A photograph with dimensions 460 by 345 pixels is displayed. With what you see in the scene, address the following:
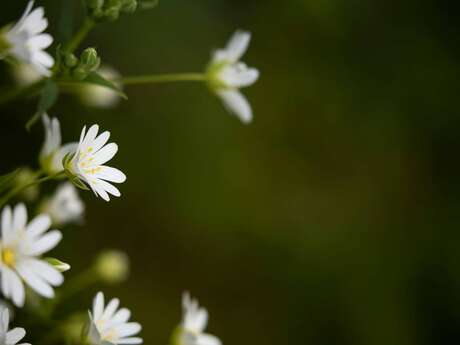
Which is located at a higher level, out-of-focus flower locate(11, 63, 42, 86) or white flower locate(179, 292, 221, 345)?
out-of-focus flower locate(11, 63, 42, 86)

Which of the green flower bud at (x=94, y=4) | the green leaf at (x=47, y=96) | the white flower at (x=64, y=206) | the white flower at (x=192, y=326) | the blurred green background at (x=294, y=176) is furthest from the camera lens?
the blurred green background at (x=294, y=176)

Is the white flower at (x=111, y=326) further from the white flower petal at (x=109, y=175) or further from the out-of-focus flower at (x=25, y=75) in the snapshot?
the out-of-focus flower at (x=25, y=75)

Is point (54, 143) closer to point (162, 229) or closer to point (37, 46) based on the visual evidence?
point (37, 46)

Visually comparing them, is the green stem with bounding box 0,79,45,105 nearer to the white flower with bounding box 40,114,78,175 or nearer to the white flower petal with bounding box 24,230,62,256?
the white flower with bounding box 40,114,78,175

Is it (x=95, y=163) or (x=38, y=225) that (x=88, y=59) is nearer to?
(x=95, y=163)

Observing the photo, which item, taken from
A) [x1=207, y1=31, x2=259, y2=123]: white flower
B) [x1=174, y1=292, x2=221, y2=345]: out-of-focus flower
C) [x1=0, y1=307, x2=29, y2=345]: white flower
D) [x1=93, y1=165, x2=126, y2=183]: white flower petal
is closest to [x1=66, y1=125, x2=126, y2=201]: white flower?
[x1=93, y1=165, x2=126, y2=183]: white flower petal

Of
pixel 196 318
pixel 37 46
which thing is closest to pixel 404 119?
pixel 196 318

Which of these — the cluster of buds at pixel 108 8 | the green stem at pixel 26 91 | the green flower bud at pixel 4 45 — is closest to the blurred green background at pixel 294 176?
the green stem at pixel 26 91
